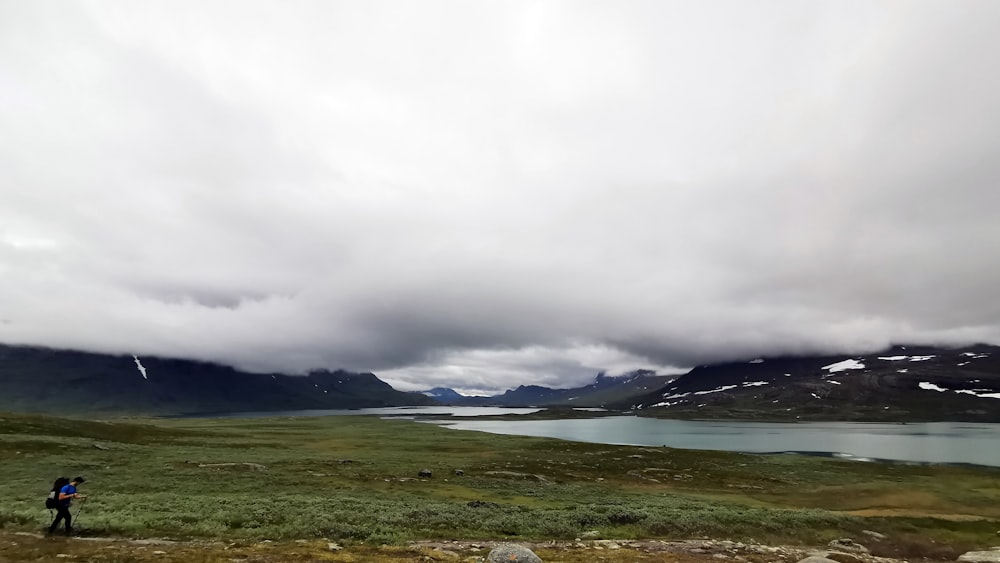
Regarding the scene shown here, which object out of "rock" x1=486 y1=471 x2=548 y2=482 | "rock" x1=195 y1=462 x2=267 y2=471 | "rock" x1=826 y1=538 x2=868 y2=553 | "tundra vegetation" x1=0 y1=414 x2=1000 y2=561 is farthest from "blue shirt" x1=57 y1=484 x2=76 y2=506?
"rock" x1=486 y1=471 x2=548 y2=482

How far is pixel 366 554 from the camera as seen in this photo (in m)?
25.5

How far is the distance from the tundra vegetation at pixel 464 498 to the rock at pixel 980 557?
5.54ft

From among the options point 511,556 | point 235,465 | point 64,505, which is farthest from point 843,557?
point 235,465

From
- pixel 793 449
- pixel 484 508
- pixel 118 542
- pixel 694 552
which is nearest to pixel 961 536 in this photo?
pixel 694 552

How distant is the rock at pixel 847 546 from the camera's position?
35.4 meters

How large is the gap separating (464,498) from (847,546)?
31142 millimetres

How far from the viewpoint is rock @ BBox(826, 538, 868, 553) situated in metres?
35.4

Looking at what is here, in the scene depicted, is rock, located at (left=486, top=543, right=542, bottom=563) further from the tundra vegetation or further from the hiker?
the hiker

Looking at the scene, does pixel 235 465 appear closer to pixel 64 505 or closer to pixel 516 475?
A: pixel 516 475

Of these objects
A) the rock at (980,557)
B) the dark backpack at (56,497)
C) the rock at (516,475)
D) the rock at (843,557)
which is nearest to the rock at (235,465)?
the rock at (516,475)

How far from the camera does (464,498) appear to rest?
49625 mm

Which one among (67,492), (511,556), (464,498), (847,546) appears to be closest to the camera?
(511,556)

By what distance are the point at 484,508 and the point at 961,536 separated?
39.9 metres

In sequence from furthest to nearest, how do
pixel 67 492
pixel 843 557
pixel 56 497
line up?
pixel 843 557
pixel 67 492
pixel 56 497
